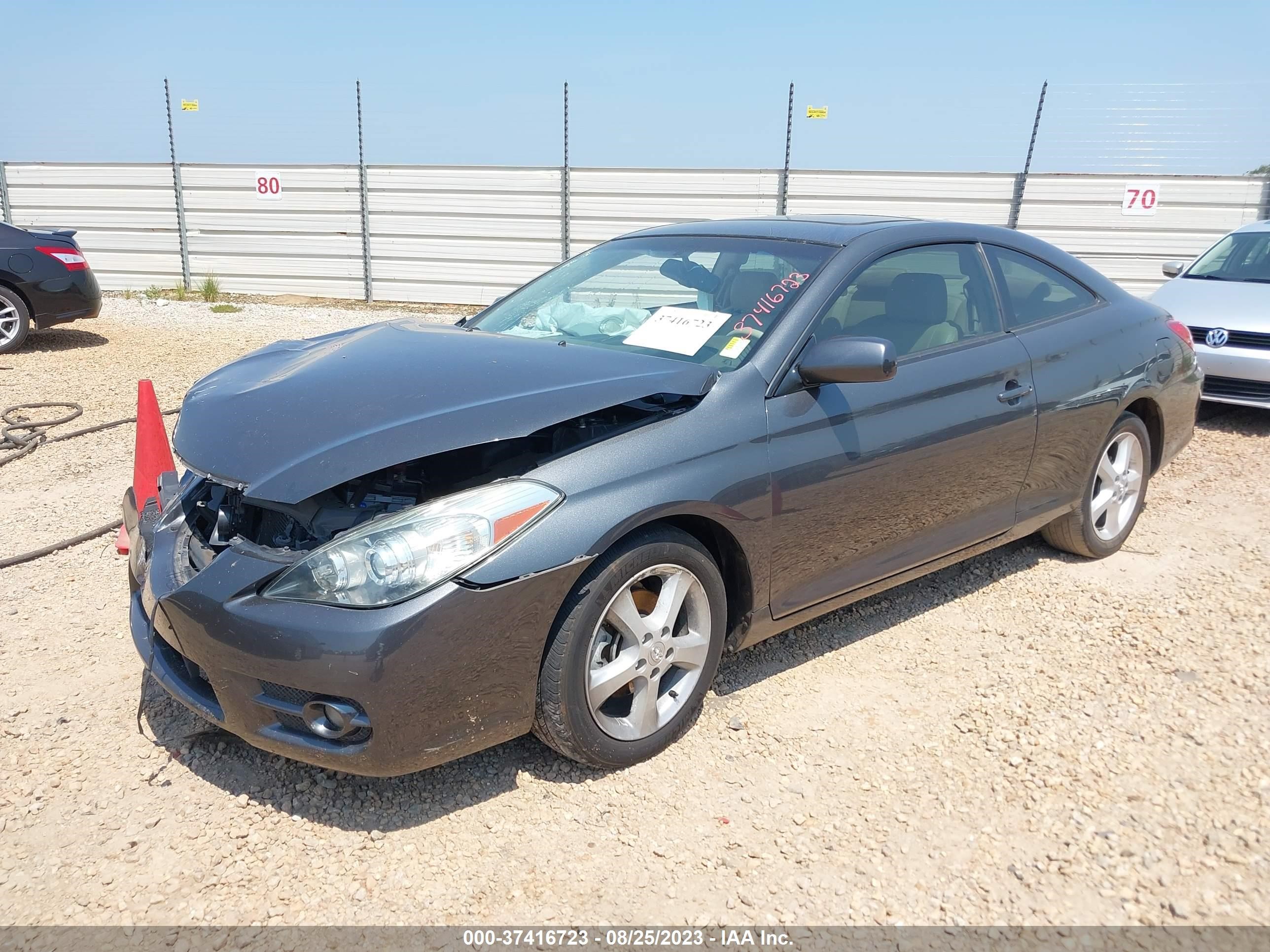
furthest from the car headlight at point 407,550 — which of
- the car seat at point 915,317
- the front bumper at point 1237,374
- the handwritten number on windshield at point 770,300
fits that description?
the front bumper at point 1237,374

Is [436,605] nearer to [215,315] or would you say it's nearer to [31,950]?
[31,950]

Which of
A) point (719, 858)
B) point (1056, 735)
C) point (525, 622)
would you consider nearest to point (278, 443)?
point (525, 622)

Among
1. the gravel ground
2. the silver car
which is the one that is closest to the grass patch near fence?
the gravel ground

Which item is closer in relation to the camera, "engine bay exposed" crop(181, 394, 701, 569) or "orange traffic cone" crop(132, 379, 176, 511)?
"engine bay exposed" crop(181, 394, 701, 569)

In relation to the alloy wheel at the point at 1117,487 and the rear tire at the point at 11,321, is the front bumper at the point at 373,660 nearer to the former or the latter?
the alloy wheel at the point at 1117,487

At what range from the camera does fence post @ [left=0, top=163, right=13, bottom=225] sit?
48.6 feet

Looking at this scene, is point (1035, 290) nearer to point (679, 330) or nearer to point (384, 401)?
point (679, 330)

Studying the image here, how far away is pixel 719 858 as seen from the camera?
7.89 ft

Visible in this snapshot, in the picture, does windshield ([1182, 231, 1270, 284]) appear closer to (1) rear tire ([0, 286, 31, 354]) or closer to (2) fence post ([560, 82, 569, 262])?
(2) fence post ([560, 82, 569, 262])

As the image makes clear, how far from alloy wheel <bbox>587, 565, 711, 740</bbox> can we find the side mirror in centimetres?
76

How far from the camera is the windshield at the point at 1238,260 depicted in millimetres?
7297

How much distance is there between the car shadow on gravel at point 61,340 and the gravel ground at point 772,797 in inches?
265

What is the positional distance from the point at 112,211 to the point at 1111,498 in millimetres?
15698

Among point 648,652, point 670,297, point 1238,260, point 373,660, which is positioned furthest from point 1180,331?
point 373,660
